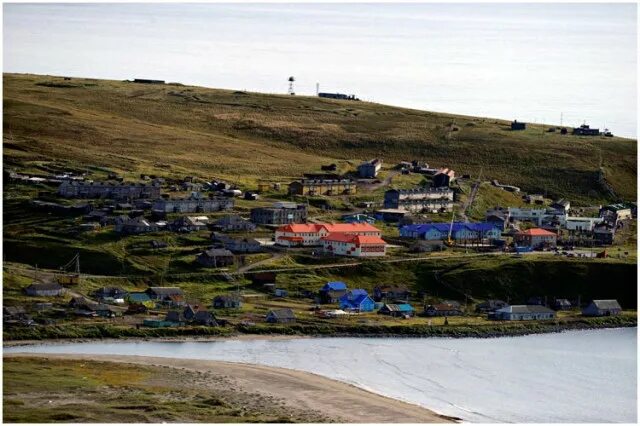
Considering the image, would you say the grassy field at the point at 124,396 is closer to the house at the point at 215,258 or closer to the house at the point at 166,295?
the house at the point at 166,295

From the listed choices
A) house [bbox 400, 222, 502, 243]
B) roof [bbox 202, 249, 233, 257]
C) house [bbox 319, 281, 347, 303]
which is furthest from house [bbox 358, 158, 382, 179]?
house [bbox 319, 281, 347, 303]

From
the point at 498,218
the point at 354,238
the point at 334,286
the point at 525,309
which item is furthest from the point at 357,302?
the point at 498,218

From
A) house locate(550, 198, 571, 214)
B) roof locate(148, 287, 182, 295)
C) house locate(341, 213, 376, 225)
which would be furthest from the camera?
house locate(550, 198, 571, 214)

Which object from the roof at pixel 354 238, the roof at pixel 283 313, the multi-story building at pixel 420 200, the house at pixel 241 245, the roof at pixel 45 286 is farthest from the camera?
the multi-story building at pixel 420 200

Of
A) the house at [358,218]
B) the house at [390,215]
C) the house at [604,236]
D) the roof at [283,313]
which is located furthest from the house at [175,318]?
the house at [604,236]

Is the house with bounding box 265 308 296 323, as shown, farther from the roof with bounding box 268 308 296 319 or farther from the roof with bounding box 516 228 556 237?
the roof with bounding box 516 228 556 237

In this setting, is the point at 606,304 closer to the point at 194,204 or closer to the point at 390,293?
the point at 390,293
